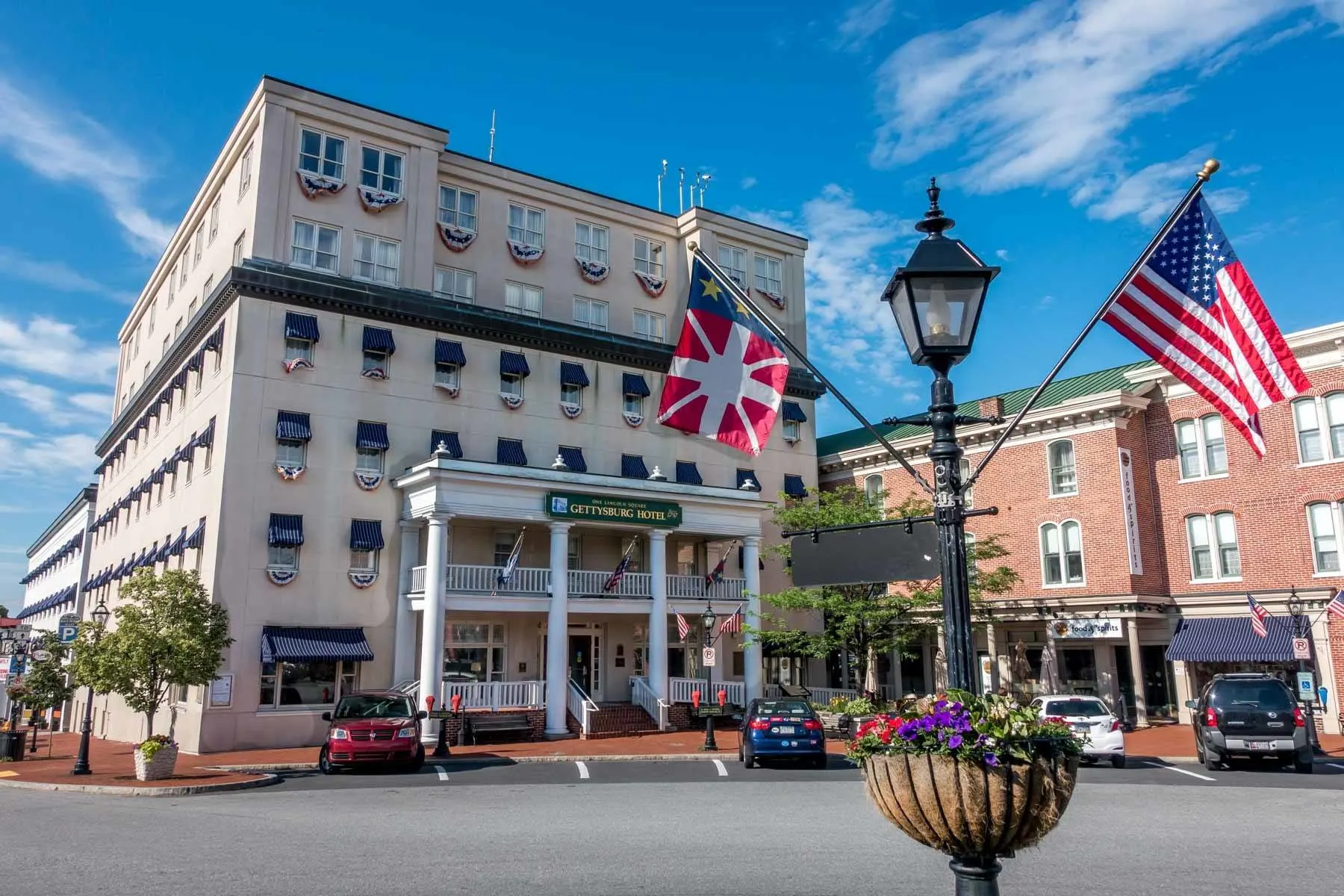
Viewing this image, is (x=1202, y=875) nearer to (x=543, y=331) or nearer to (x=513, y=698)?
(x=513, y=698)

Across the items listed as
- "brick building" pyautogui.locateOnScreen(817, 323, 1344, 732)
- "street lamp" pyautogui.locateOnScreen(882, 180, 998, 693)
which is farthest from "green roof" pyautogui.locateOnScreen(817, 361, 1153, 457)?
"street lamp" pyautogui.locateOnScreen(882, 180, 998, 693)

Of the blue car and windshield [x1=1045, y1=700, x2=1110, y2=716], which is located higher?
windshield [x1=1045, y1=700, x2=1110, y2=716]

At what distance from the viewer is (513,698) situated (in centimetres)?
3017

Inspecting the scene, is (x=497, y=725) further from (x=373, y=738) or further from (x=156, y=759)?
(x=156, y=759)

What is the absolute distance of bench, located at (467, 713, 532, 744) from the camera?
1128 inches

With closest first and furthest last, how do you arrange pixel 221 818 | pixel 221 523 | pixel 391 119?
1. pixel 221 818
2. pixel 221 523
3. pixel 391 119

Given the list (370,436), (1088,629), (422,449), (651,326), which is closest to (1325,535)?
(1088,629)

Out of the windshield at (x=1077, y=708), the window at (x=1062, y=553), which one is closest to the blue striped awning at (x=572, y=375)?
the window at (x=1062, y=553)

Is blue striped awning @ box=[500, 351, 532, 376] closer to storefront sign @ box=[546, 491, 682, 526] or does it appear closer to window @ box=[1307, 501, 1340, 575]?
storefront sign @ box=[546, 491, 682, 526]

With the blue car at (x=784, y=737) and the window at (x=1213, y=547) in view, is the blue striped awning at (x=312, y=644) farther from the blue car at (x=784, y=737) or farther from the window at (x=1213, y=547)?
the window at (x=1213, y=547)

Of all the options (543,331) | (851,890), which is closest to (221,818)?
(851,890)

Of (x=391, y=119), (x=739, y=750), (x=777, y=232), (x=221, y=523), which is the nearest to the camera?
(x=739, y=750)

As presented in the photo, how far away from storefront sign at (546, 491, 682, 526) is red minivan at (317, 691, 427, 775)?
10.1 meters

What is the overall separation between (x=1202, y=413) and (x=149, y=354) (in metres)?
43.5
